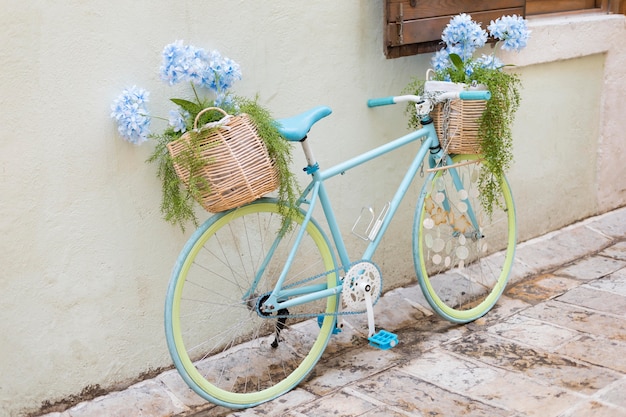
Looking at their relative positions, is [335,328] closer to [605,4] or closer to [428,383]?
[428,383]

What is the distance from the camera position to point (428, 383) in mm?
3592

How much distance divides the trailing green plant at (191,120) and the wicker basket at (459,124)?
940mm

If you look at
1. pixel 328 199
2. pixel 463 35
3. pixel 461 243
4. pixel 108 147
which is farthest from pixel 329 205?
pixel 463 35

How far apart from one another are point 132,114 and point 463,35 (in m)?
1.71

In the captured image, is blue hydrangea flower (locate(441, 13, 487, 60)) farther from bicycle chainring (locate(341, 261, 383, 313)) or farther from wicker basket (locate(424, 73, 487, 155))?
bicycle chainring (locate(341, 261, 383, 313))

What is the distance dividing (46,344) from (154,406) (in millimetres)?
502

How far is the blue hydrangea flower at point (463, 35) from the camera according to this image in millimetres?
3982

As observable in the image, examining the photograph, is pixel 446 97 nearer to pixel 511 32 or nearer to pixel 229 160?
pixel 511 32

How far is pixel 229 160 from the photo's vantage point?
3.00m

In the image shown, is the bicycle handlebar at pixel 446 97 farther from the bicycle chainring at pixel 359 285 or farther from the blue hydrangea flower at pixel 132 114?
the blue hydrangea flower at pixel 132 114

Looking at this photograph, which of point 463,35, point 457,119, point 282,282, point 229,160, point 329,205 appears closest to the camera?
point 229,160

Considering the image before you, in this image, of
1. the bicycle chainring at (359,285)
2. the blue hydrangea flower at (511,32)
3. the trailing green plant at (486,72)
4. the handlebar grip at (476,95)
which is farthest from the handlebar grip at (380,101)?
the bicycle chainring at (359,285)

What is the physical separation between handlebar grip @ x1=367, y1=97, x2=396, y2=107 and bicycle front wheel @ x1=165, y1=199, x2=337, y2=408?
2.37ft

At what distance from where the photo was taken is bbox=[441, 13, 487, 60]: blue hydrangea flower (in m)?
3.98
